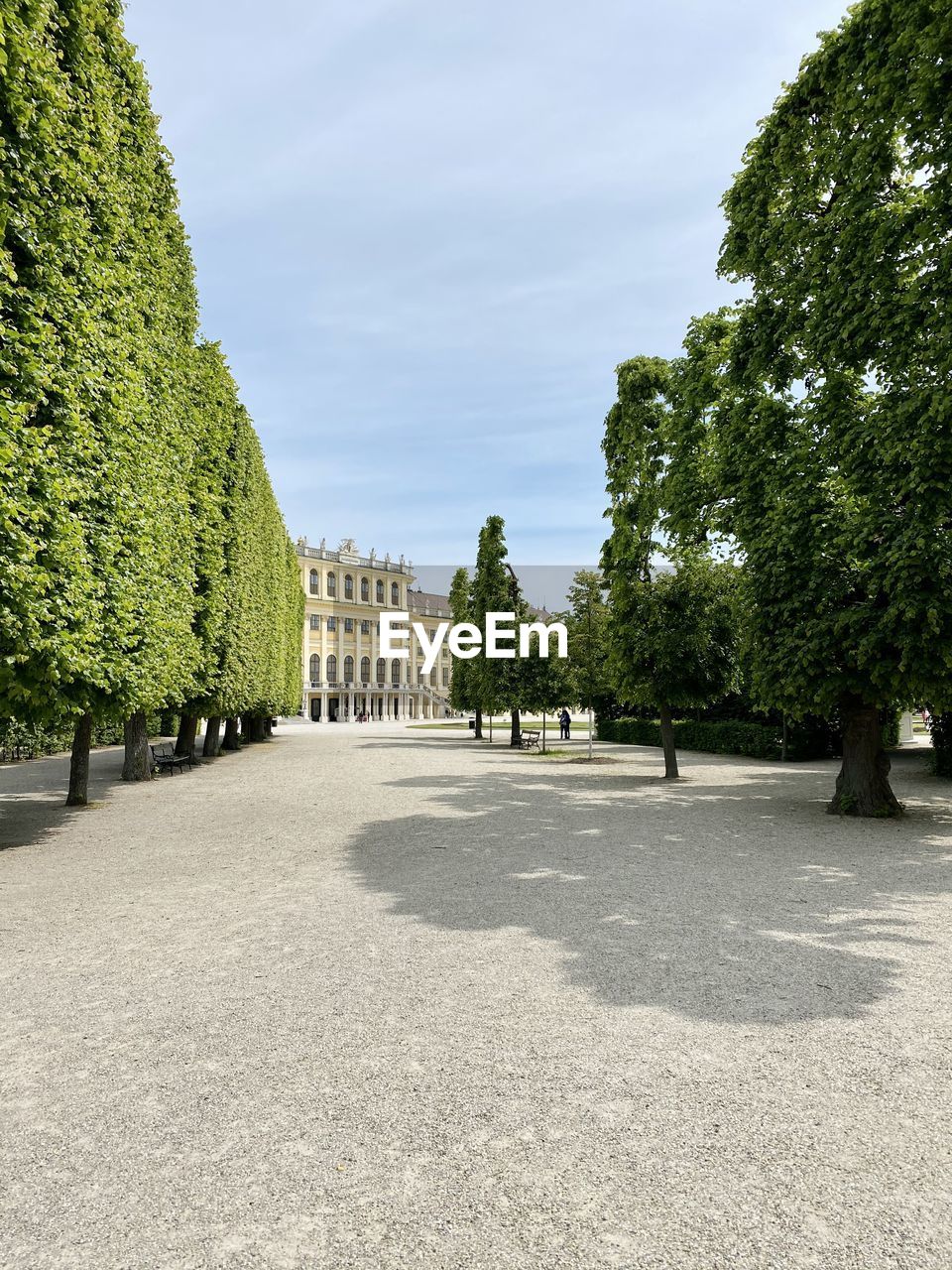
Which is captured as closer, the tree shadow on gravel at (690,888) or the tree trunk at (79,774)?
the tree shadow on gravel at (690,888)

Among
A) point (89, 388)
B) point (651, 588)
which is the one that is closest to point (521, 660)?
point (651, 588)

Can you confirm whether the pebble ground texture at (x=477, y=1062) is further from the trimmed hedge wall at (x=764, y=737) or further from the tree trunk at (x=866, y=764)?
the trimmed hedge wall at (x=764, y=737)

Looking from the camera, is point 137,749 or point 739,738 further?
point 739,738

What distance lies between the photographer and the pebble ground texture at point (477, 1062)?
2.84 m

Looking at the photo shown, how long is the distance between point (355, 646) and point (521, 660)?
6565cm

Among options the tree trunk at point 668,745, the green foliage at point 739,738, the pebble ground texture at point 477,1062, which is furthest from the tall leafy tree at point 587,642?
the pebble ground texture at point 477,1062

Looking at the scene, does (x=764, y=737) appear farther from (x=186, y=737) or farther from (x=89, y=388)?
(x=89, y=388)

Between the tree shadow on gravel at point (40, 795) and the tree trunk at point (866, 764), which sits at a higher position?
the tree trunk at point (866, 764)

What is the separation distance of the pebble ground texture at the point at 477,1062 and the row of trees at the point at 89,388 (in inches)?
119

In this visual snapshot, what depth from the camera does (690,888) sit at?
8031mm

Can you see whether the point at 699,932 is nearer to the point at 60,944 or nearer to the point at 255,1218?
the point at 255,1218

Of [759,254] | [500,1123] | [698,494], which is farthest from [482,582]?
[500,1123]

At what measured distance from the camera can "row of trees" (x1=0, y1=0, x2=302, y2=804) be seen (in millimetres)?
8422

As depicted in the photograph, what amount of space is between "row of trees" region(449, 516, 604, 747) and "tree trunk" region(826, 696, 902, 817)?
15.7 metres
